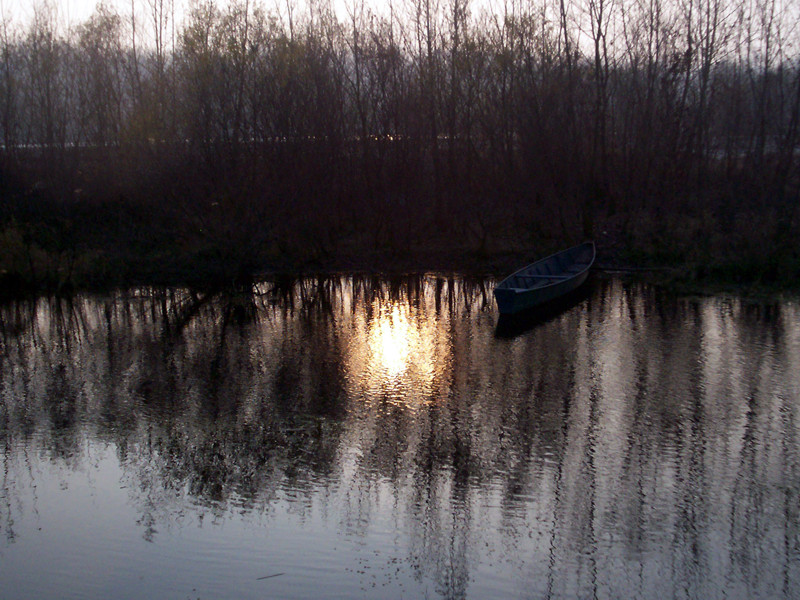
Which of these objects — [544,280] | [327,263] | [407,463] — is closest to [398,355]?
[407,463]

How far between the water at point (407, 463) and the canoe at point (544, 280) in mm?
999

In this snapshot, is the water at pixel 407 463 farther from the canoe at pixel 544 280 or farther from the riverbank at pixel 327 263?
the riverbank at pixel 327 263

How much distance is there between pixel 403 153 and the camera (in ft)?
90.4

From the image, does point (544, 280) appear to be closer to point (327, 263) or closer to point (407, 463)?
point (327, 263)

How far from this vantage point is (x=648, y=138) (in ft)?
89.0

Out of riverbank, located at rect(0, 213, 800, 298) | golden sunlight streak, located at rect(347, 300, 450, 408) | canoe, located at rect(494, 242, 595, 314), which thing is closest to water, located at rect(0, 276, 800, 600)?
golden sunlight streak, located at rect(347, 300, 450, 408)

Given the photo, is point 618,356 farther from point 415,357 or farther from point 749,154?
point 749,154

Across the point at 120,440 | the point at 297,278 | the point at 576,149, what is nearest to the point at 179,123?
the point at 297,278

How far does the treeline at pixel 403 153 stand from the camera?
2481 cm

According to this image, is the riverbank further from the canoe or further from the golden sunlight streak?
the golden sunlight streak

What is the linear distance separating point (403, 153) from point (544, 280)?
10.2m

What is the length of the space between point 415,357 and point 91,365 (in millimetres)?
6142

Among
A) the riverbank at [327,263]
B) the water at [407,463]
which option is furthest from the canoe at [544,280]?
the riverbank at [327,263]

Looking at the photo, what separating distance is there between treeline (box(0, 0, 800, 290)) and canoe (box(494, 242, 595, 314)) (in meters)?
3.21
